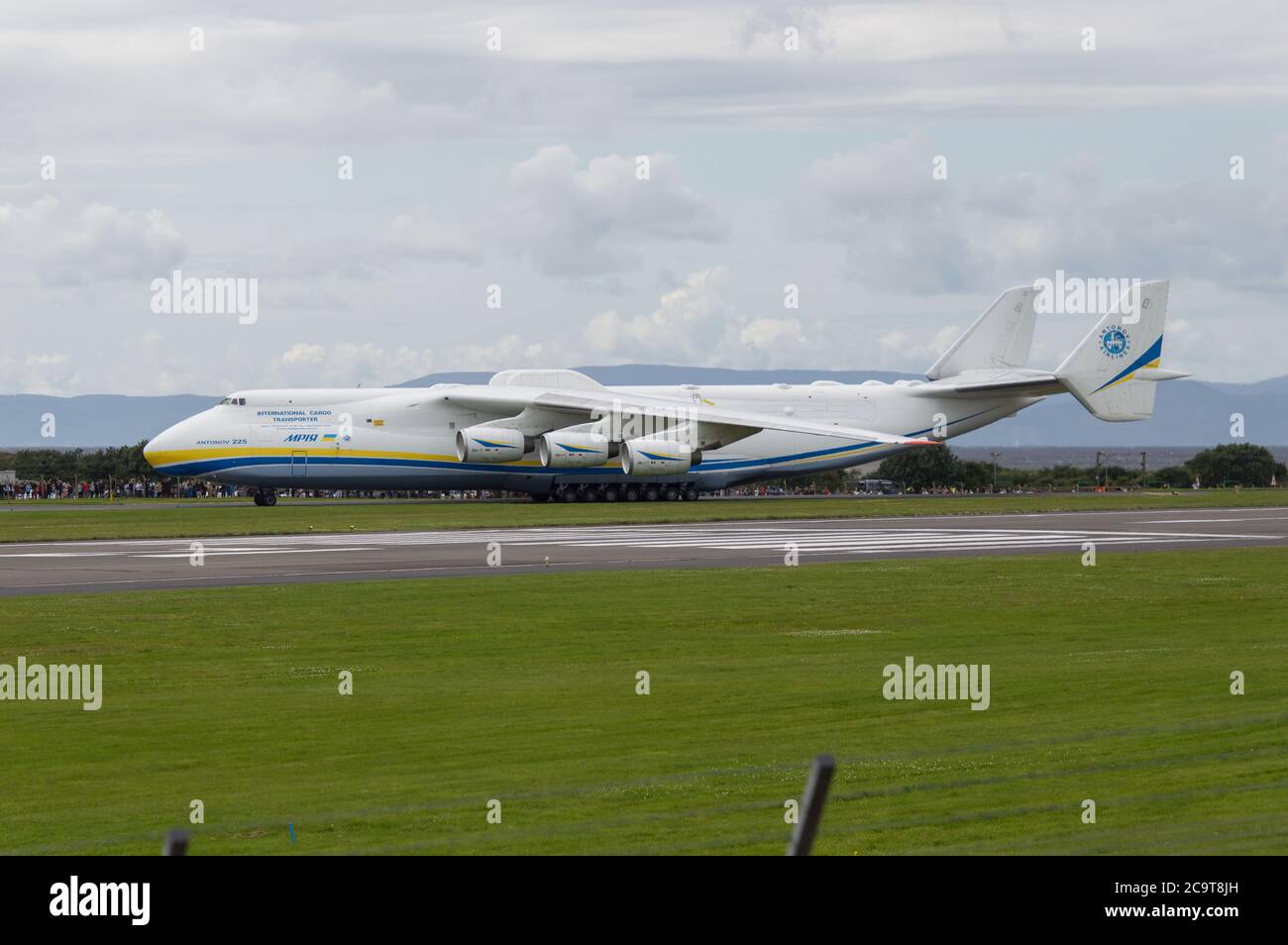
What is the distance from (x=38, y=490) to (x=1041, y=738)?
88.6 m

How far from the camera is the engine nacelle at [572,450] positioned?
64250mm

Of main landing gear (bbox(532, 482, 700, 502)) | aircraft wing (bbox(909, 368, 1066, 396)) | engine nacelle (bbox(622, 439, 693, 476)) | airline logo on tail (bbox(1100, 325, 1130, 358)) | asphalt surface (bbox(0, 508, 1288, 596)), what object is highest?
airline logo on tail (bbox(1100, 325, 1130, 358))

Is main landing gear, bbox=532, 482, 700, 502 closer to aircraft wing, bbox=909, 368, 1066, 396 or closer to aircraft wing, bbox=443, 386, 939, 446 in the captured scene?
aircraft wing, bbox=443, 386, 939, 446

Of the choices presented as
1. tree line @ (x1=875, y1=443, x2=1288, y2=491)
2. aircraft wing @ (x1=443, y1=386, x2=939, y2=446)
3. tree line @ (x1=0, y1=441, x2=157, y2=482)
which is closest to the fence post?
aircraft wing @ (x1=443, y1=386, x2=939, y2=446)

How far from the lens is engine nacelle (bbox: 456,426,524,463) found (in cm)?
6378

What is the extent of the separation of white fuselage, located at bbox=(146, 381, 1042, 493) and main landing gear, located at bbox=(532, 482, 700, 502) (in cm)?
46

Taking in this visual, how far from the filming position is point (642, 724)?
15.3m

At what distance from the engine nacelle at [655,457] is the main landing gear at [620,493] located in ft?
8.70

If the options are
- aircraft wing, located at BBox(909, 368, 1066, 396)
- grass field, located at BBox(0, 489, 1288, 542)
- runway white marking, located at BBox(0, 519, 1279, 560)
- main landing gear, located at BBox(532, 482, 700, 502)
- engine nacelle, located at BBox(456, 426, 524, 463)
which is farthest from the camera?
aircraft wing, located at BBox(909, 368, 1066, 396)

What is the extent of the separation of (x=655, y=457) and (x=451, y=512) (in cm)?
942

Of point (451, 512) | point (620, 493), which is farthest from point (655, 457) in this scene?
point (451, 512)

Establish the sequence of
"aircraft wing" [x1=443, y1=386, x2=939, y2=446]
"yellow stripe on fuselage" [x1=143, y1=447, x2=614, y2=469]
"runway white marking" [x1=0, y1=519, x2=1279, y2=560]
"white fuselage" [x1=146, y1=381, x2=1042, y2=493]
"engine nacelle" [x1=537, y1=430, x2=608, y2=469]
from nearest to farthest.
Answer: "runway white marking" [x1=0, y1=519, x2=1279, y2=560] < "yellow stripe on fuselage" [x1=143, y1=447, x2=614, y2=469] < "white fuselage" [x1=146, y1=381, x2=1042, y2=493] < "engine nacelle" [x1=537, y1=430, x2=608, y2=469] < "aircraft wing" [x1=443, y1=386, x2=939, y2=446]

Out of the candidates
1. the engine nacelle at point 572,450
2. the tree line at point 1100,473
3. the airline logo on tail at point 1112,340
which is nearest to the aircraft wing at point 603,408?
the engine nacelle at point 572,450
